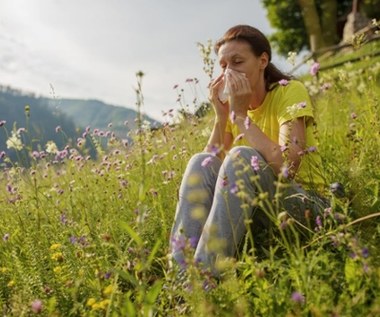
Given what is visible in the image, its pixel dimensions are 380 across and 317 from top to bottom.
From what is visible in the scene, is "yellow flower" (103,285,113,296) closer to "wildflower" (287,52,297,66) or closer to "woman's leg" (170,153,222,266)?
"woman's leg" (170,153,222,266)

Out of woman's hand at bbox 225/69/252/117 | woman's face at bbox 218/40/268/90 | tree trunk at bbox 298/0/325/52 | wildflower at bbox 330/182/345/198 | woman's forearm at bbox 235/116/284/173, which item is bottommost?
wildflower at bbox 330/182/345/198

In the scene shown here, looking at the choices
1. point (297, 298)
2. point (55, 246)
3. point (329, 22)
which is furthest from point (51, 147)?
point (329, 22)

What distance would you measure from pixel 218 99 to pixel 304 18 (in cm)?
2602

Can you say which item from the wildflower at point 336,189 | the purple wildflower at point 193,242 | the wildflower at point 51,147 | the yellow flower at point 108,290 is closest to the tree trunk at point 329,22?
the wildflower at point 51,147

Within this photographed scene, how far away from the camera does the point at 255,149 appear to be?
8.04 feet

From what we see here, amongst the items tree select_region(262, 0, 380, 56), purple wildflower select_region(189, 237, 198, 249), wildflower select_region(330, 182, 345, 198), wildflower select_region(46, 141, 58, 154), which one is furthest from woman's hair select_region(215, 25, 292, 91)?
tree select_region(262, 0, 380, 56)

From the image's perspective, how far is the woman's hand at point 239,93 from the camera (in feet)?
8.56

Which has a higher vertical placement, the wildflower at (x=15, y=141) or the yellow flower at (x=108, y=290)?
the wildflower at (x=15, y=141)

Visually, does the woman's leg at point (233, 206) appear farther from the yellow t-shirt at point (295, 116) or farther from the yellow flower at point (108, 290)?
the yellow flower at point (108, 290)

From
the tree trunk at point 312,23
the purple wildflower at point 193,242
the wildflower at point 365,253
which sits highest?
the tree trunk at point 312,23

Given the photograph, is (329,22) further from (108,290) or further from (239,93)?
(108,290)

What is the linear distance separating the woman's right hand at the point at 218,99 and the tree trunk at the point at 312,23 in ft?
72.0

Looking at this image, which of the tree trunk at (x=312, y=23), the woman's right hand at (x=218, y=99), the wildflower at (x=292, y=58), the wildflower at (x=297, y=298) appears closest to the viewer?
the wildflower at (x=297, y=298)

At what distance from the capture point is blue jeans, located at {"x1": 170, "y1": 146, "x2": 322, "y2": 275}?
7.22ft
